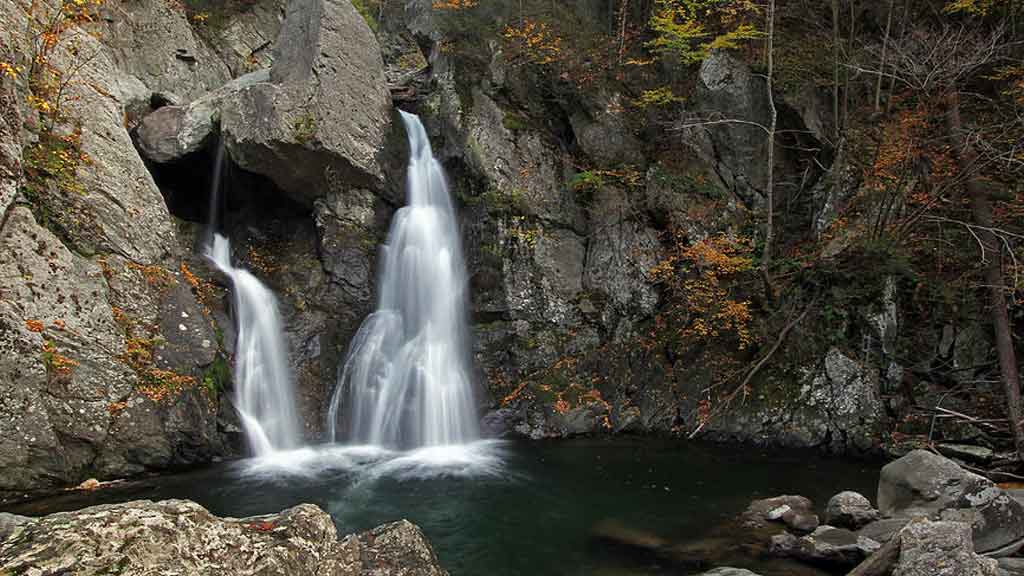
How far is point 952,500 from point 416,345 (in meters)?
9.51

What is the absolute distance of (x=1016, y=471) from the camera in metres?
8.42

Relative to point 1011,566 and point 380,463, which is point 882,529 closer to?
point 1011,566

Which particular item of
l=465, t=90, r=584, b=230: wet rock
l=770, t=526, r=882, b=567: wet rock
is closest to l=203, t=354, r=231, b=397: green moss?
l=465, t=90, r=584, b=230: wet rock

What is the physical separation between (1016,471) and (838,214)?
6.07 meters

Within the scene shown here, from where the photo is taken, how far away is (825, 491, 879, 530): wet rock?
22.2 ft

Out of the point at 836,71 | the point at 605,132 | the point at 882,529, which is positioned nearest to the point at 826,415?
the point at 882,529

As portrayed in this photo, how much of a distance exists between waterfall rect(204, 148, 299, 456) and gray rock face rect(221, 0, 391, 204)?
258 cm

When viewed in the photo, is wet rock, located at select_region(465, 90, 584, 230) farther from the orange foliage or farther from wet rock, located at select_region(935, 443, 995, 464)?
wet rock, located at select_region(935, 443, 995, 464)

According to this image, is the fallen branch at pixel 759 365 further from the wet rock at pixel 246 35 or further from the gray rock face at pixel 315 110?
Result: the wet rock at pixel 246 35

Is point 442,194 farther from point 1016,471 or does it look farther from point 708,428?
point 1016,471

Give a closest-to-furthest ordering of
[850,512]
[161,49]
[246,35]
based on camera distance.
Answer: [850,512]
[161,49]
[246,35]

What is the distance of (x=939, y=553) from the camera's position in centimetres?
458

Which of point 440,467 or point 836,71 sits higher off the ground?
point 836,71

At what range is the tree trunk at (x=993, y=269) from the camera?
8938 mm
